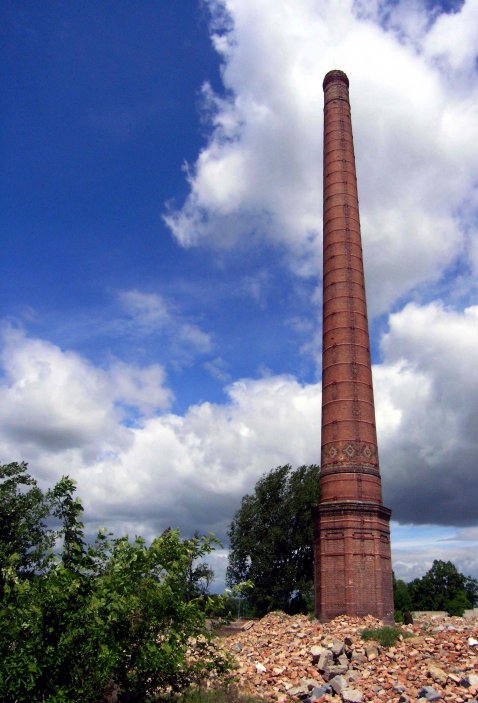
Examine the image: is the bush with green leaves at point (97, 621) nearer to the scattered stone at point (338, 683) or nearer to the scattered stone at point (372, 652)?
the scattered stone at point (338, 683)

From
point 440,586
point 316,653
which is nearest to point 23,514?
point 316,653

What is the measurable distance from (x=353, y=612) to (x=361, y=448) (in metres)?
5.33

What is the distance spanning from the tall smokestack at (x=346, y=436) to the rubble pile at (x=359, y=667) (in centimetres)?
169

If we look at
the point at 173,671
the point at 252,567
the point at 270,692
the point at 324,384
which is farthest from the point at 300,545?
the point at 173,671

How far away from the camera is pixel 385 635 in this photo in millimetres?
15188

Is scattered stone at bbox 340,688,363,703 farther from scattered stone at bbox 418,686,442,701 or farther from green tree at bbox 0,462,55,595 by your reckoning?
green tree at bbox 0,462,55,595

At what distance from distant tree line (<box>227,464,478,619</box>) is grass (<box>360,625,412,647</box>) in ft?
64.7

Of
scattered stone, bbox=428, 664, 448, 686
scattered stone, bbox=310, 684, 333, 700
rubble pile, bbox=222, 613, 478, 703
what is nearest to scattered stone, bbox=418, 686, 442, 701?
rubble pile, bbox=222, 613, 478, 703

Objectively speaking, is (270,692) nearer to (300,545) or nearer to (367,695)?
(367,695)

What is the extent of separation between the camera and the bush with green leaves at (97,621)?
626 cm

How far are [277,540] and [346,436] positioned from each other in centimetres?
1771

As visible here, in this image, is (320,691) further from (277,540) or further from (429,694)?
(277,540)

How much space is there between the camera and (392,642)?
49.0 ft

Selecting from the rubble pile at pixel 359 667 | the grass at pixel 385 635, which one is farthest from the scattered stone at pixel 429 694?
the grass at pixel 385 635
